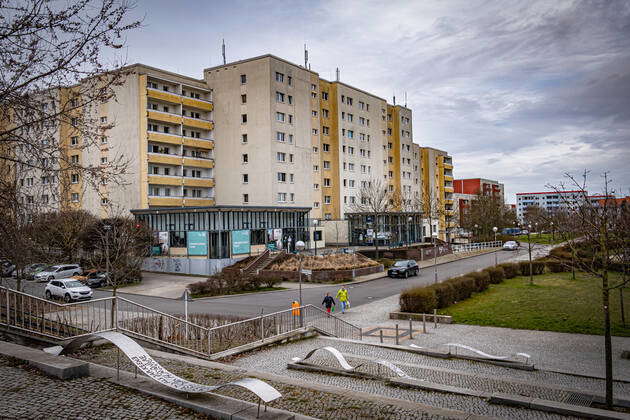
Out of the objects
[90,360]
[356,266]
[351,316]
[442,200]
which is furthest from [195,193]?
[442,200]

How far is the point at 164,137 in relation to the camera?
50.5m

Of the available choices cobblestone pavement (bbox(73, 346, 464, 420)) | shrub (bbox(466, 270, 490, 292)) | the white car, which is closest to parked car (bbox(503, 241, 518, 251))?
shrub (bbox(466, 270, 490, 292))

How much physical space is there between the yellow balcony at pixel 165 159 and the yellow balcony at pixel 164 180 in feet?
5.26

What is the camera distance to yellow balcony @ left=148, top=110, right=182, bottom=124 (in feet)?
162

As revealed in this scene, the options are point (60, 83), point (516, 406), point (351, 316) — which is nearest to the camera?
point (516, 406)

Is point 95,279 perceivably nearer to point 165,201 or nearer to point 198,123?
point 165,201

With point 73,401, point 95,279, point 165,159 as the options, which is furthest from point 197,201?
point 73,401

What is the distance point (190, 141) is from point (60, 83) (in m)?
45.5

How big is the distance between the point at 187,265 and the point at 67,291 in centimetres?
1452

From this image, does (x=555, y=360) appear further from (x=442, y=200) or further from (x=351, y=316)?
(x=442, y=200)

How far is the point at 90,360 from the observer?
1119 cm

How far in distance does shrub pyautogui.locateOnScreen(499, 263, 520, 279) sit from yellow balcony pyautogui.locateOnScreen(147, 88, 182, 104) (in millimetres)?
37535

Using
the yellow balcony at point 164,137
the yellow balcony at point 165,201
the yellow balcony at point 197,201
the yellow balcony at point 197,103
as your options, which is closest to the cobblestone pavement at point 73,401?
the yellow balcony at point 165,201

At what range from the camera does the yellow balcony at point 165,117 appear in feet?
162
